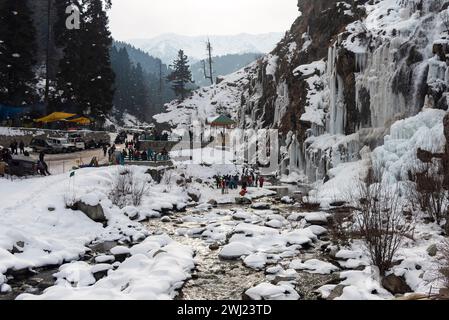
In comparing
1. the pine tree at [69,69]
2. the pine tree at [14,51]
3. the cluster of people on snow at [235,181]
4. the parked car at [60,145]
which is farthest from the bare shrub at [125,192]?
the pine tree at [69,69]

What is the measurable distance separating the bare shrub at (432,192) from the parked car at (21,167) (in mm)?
22279

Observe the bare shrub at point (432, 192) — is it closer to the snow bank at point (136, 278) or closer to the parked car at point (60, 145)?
the snow bank at point (136, 278)

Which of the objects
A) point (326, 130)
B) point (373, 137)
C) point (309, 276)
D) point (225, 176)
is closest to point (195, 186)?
point (225, 176)

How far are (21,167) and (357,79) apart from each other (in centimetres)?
2453

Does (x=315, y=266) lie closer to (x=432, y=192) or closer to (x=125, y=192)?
(x=432, y=192)

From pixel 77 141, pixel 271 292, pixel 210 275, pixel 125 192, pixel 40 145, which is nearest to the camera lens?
pixel 271 292

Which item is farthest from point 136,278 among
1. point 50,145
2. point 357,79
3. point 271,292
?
point 50,145

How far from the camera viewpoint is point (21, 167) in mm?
26141

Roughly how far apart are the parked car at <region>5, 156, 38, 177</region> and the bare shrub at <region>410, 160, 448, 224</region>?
22279mm

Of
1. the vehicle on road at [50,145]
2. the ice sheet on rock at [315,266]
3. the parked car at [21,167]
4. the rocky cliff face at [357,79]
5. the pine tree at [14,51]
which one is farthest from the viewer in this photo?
the pine tree at [14,51]

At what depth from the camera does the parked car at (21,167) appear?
1015 inches

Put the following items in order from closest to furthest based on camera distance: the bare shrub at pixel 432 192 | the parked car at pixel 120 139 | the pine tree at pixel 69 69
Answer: the bare shrub at pixel 432 192 < the parked car at pixel 120 139 < the pine tree at pixel 69 69

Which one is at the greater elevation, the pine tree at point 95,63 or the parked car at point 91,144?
the pine tree at point 95,63

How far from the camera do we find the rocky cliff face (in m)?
27.4
